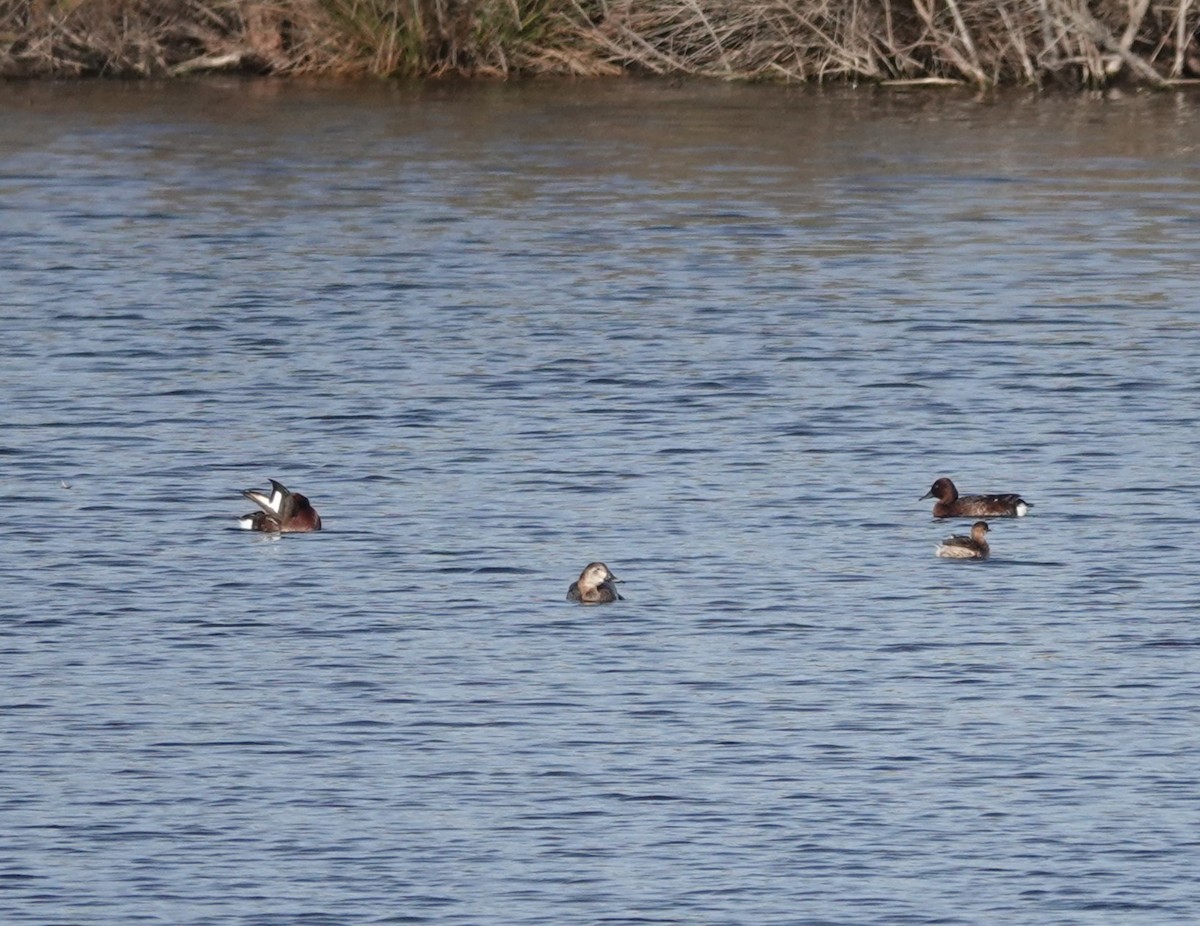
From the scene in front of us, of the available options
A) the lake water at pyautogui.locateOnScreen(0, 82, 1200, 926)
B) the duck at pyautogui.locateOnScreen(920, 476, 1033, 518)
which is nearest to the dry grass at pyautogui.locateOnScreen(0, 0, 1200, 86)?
the lake water at pyautogui.locateOnScreen(0, 82, 1200, 926)

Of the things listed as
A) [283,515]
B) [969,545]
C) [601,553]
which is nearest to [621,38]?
[283,515]

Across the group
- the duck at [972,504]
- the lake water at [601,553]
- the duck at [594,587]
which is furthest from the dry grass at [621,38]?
the duck at [594,587]

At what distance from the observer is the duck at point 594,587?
13430 mm

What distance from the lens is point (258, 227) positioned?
2680 centimetres

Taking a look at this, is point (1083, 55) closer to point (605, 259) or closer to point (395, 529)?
point (605, 259)

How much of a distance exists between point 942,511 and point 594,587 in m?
2.45

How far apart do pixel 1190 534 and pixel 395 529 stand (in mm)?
3985

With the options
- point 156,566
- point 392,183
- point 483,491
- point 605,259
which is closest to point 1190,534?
point 483,491

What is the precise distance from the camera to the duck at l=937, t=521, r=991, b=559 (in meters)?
14.4

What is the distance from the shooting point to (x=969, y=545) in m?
14.4

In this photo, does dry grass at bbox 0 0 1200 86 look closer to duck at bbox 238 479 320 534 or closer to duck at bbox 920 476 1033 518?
duck at bbox 920 476 1033 518

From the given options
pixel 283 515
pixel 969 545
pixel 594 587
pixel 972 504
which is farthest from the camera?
pixel 283 515

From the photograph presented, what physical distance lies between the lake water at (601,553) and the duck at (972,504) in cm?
12

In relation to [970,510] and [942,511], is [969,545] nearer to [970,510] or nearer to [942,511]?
[970,510]
